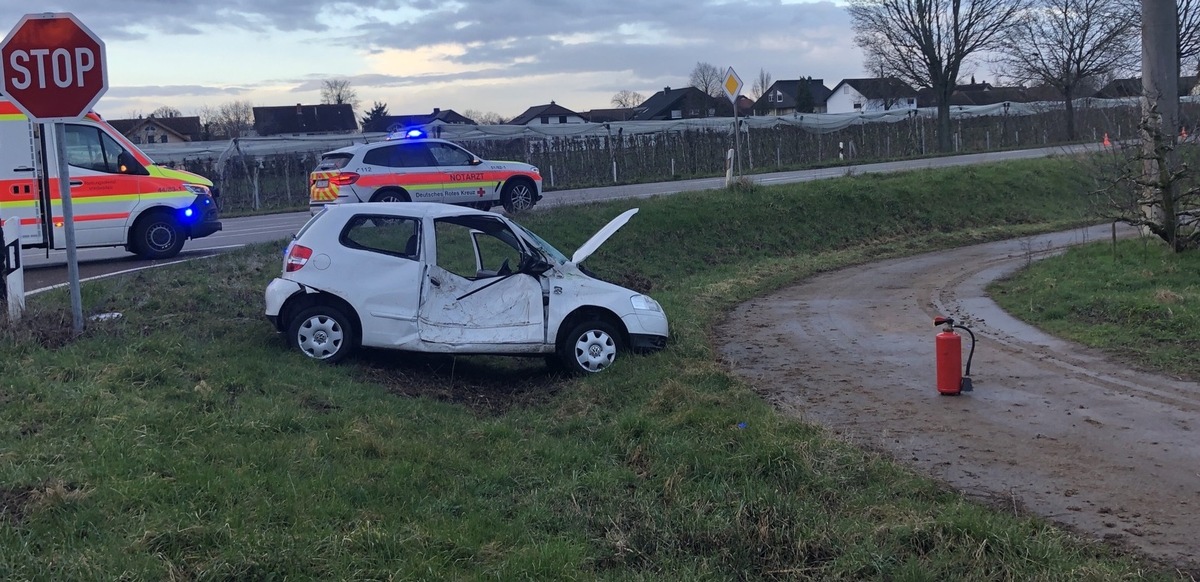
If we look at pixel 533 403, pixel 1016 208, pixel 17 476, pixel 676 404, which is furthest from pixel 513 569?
pixel 1016 208

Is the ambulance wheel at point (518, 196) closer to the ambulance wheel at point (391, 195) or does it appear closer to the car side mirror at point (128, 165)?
the ambulance wheel at point (391, 195)

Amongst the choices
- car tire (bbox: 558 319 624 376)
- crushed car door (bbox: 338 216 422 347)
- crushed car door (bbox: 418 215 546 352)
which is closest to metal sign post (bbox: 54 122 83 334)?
crushed car door (bbox: 338 216 422 347)

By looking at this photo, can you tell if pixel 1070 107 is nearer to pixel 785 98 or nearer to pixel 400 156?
pixel 400 156

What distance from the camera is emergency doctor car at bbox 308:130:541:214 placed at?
698 inches

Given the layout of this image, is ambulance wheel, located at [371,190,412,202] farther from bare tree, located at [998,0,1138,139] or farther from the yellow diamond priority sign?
bare tree, located at [998,0,1138,139]

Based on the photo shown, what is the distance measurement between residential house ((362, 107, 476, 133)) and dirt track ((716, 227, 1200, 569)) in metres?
9.88

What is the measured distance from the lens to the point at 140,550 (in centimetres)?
448

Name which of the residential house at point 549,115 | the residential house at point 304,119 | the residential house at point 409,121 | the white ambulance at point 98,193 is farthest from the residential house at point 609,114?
the white ambulance at point 98,193

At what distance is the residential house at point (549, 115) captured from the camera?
89.6m

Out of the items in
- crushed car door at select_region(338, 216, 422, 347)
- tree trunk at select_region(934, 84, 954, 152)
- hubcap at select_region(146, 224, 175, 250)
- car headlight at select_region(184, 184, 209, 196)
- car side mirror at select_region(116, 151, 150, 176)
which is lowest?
crushed car door at select_region(338, 216, 422, 347)

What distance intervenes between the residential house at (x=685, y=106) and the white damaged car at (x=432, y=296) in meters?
68.8

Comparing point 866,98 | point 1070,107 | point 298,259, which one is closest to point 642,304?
→ point 298,259

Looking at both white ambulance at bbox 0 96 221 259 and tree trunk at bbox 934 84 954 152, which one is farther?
tree trunk at bbox 934 84 954 152

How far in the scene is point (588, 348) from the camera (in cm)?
941
